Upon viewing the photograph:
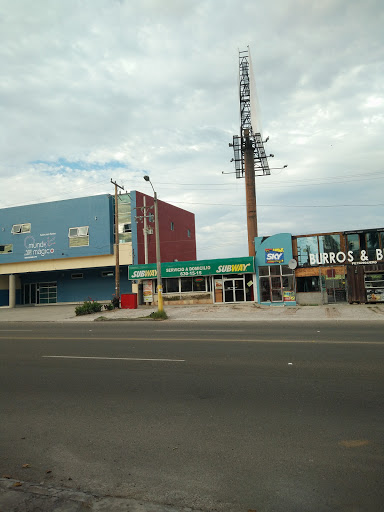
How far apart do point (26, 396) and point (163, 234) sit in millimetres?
33983

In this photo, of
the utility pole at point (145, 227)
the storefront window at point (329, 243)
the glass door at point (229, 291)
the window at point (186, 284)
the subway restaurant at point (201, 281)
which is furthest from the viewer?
the utility pole at point (145, 227)

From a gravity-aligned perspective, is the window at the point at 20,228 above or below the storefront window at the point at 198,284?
above

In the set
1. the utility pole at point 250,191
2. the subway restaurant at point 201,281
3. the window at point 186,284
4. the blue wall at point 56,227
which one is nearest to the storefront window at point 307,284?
the subway restaurant at point 201,281

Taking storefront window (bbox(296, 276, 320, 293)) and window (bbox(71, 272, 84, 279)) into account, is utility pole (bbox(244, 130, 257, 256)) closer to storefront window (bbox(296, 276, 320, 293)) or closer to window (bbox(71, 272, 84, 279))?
storefront window (bbox(296, 276, 320, 293))

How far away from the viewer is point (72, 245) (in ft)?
126

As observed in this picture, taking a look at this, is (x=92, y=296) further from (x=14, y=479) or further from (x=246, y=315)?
(x=14, y=479)

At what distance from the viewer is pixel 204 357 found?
31.3ft

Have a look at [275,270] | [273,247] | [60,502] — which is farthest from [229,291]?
[60,502]

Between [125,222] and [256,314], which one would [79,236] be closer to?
[125,222]

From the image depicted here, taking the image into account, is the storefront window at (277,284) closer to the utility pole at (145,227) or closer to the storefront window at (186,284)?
the storefront window at (186,284)

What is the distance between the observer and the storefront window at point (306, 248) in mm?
29766

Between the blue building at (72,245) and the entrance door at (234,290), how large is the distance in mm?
8714

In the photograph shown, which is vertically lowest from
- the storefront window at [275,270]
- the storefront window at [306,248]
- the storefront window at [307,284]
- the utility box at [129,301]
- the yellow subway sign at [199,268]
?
the utility box at [129,301]

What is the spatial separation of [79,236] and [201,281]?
13468mm
